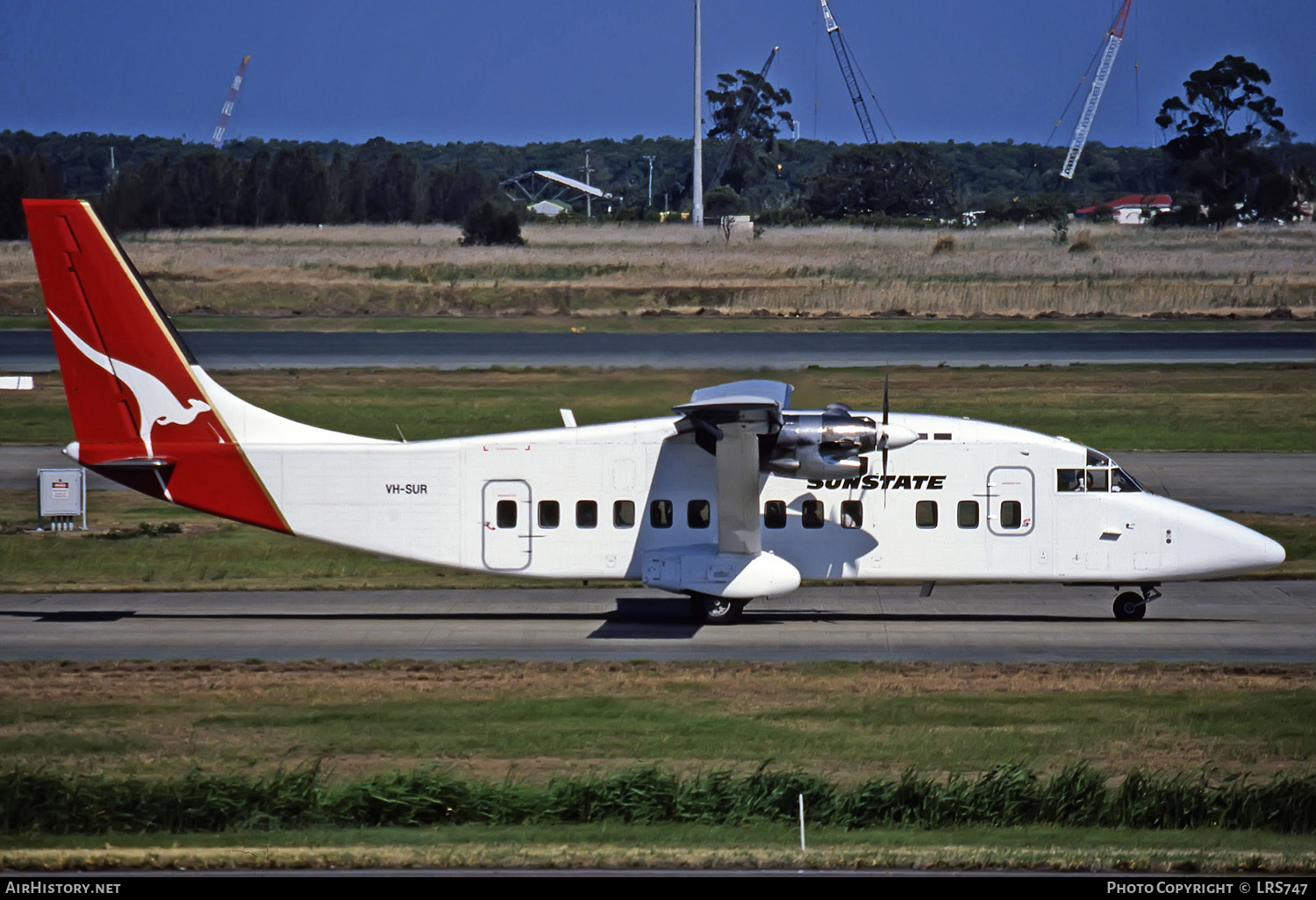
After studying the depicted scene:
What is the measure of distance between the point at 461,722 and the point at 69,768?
461cm

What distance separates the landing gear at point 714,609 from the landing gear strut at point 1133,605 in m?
6.59

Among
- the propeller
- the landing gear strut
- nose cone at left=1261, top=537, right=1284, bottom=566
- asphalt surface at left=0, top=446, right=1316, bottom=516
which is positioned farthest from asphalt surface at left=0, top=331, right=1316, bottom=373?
nose cone at left=1261, top=537, right=1284, bottom=566

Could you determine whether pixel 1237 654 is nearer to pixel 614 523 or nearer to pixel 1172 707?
pixel 1172 707

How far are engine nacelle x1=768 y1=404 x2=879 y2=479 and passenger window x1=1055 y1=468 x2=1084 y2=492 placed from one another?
365 cm

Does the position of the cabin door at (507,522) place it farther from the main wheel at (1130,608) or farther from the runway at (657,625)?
the main wheel at (1130,608)

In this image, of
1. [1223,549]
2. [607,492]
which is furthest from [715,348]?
[1223,549]

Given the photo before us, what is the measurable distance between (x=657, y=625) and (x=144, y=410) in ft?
31.8

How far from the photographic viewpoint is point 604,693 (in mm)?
18750

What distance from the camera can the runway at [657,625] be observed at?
21.4 metres

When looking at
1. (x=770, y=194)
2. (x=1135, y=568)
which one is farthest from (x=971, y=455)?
(x=770, y=194)

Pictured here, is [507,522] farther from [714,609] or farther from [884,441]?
[884,441]

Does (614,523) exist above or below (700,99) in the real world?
below

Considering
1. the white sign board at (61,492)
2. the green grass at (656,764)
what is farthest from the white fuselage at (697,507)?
the white sign board at (61,492)

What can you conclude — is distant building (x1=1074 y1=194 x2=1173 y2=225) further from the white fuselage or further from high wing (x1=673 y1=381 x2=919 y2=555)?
high wing (x1=673 y1=381 x2=919 y2=555)
